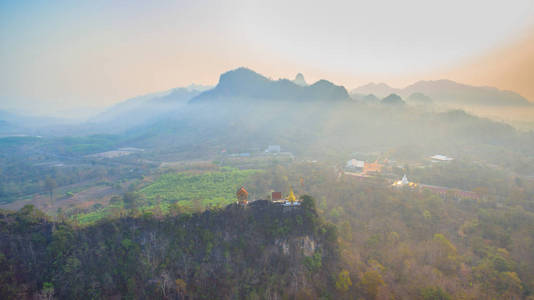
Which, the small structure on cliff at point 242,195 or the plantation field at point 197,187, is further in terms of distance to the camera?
the plantation field at point 197,187

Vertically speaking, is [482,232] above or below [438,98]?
below

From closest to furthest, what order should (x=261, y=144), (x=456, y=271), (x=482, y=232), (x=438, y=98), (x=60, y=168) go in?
(x=456, y=271)
(x=482, y=232)
(x=60, y=168)
(x=261, y=144)
(x=438, y=98)

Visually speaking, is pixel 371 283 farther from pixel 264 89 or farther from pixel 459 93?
pixel 459 93

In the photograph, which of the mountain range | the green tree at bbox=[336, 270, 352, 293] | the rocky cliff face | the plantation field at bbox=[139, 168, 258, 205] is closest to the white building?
the plantation field at bbox=[139, 168, 258, 205]

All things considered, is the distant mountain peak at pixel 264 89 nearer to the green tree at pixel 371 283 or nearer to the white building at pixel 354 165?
the white building at pixel 354 165

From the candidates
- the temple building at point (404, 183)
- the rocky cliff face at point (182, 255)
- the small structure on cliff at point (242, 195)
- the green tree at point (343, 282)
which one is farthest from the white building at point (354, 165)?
the small structure on cliff at point (242, 195)

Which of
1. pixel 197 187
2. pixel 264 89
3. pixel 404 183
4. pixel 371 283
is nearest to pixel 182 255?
pixel 371 283

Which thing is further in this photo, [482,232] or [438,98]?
[438,98]

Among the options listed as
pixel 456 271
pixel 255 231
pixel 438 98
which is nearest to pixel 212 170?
pixel 255 231

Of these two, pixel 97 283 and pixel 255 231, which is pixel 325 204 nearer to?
pixel 255 231
